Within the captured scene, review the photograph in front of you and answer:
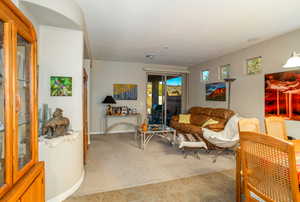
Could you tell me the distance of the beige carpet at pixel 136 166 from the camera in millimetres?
2502

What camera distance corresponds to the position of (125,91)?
20.3 feet

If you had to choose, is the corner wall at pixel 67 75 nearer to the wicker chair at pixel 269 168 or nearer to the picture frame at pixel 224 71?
the wicker chair at pixel 269 168

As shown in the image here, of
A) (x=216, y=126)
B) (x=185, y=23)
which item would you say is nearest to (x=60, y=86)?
(x=185, y=23)

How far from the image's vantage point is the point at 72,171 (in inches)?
87.7

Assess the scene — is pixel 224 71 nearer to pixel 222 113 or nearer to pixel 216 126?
pixel 222 113

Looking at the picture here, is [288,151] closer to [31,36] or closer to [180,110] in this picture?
[31,36]

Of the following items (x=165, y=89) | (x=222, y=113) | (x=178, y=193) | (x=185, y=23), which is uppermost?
(x=185, y=23)

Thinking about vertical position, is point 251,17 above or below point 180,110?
above

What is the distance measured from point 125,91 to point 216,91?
334 centimetres

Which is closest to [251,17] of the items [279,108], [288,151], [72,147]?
[279,108]

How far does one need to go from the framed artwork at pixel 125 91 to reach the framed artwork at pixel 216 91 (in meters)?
2.78

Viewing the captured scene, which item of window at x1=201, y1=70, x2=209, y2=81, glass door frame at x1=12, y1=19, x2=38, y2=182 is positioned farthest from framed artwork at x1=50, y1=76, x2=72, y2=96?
window at x1=201, y1=70, x2=209, y2=81

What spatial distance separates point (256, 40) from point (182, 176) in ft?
11.8

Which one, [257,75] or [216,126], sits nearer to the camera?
[257,75]
